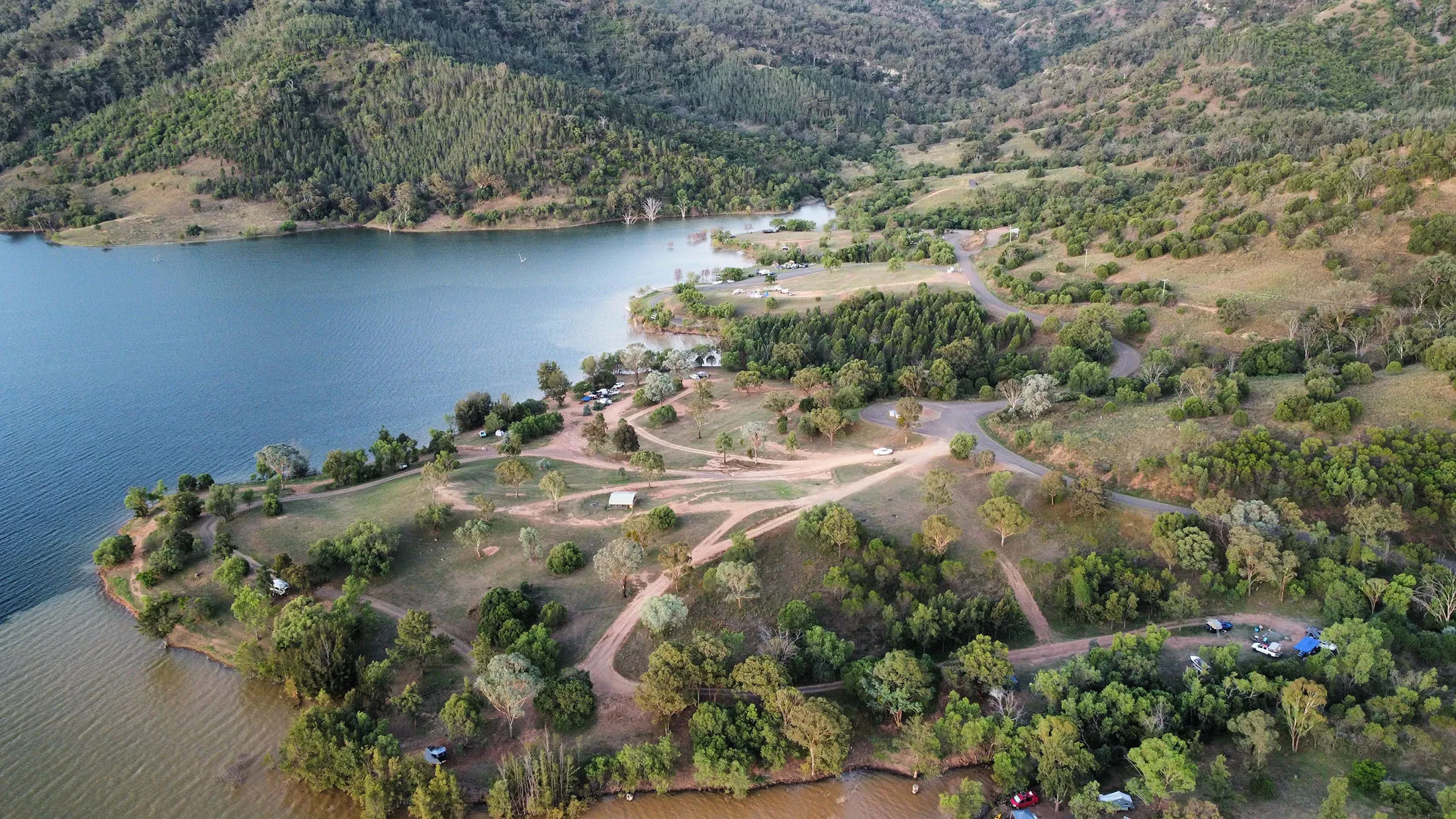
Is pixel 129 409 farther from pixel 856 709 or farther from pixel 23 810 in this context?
pixel 856 709

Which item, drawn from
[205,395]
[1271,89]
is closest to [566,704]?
[205,395]

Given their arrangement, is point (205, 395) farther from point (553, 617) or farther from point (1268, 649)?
point (1268, 649)

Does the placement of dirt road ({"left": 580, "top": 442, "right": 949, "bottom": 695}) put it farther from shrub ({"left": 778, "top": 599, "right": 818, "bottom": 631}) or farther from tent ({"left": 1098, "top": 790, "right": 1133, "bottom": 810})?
tent ({"left": 1098, "top": 790, "right": 1133, "bottom": 810})

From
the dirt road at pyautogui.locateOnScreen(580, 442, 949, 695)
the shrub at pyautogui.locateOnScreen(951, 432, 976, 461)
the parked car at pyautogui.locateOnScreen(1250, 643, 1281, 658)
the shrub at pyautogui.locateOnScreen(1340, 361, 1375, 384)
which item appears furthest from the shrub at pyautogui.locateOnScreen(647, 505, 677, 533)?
the shrub at pyautogui.locateOnScreen(1340, 361, 1375, 384)

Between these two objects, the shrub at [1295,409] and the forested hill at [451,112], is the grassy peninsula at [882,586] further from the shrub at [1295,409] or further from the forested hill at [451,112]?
the forested hill at [451,112]

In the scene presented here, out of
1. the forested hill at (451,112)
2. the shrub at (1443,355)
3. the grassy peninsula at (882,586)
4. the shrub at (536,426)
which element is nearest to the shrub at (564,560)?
the grassy peninsula at (882,586)
